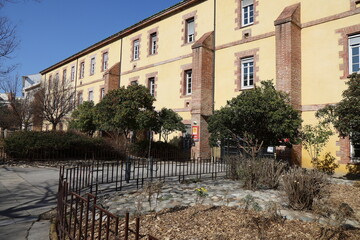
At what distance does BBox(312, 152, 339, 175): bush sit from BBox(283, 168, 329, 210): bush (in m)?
6.75

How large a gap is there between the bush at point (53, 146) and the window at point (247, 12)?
10390 millimetres

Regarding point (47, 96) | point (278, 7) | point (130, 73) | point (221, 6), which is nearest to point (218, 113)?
point (278, 7)

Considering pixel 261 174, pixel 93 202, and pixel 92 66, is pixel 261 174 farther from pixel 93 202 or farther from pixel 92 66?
pixel 92 66

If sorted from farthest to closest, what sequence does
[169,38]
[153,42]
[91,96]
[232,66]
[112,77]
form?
[91,96], [112,77], [153,42], [169,38], [232,66]

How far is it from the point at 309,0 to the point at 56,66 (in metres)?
30.1

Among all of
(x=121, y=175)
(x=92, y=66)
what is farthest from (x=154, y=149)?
(x=92, y=66)

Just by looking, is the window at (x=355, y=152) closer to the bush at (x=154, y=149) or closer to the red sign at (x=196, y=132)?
the red sign at (x=196, y=132)

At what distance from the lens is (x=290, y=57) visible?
11.9 m

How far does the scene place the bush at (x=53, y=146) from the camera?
12.2 meters

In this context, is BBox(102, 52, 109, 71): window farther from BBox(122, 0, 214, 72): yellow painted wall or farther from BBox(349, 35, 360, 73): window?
BBox(349, 35, 360, 73): window

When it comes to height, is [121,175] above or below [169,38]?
below

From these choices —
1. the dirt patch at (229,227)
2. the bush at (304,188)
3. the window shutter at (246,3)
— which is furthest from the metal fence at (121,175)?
the window shutter at (246,3)

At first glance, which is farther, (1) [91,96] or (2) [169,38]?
(1) [91,96]

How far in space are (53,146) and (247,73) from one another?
1071cm
